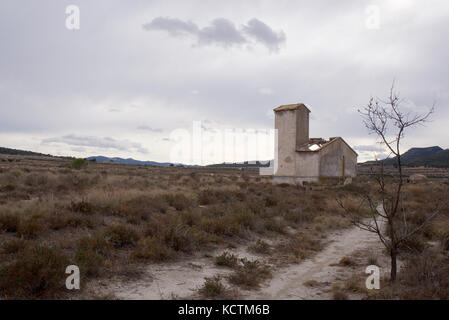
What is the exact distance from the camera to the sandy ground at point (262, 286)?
194 inches

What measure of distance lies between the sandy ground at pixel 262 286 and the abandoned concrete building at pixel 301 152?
531 inches

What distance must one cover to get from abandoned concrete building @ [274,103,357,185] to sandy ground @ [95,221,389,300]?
13488 millimetres

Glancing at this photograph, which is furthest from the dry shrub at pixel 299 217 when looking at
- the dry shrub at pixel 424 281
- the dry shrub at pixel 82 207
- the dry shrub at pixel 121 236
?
the dry shrub at pixel 82 207

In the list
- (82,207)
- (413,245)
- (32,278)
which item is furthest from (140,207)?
(413,245)

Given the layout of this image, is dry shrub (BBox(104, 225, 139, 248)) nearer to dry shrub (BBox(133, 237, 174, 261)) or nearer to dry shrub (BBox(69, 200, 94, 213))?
dry shrub (BBox(133, 237, 174, 261))

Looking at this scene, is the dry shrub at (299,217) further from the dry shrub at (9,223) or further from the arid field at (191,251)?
the dry shrub at (9,223)

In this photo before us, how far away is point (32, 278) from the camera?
450cm

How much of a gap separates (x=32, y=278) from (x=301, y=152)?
19.2 meters

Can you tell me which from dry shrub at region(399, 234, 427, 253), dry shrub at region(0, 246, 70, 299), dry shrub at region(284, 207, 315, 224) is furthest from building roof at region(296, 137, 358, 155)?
Answer: dry shrub at region(0, 246, 70, 299)

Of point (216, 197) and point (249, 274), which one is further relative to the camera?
point (216, 197)

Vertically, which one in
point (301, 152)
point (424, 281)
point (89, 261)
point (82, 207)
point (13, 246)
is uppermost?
point (301, 152)

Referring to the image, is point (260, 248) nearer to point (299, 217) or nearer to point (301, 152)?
point (299, 217)

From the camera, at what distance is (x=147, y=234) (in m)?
7.55
